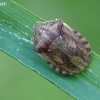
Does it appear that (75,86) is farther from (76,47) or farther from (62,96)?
(62,96)

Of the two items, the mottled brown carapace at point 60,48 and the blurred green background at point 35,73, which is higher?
the mottled brown carapace at point 60,48

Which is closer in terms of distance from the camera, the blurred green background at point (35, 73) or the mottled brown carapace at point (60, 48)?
the mottled brown carapace at point (60, 48)

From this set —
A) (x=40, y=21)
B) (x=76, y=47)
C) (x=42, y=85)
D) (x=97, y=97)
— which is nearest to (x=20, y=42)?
(x=40, y=21)

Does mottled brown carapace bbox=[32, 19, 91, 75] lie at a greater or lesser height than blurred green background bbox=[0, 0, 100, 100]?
greater

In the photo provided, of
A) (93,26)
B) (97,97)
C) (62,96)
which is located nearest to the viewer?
(97,97)
